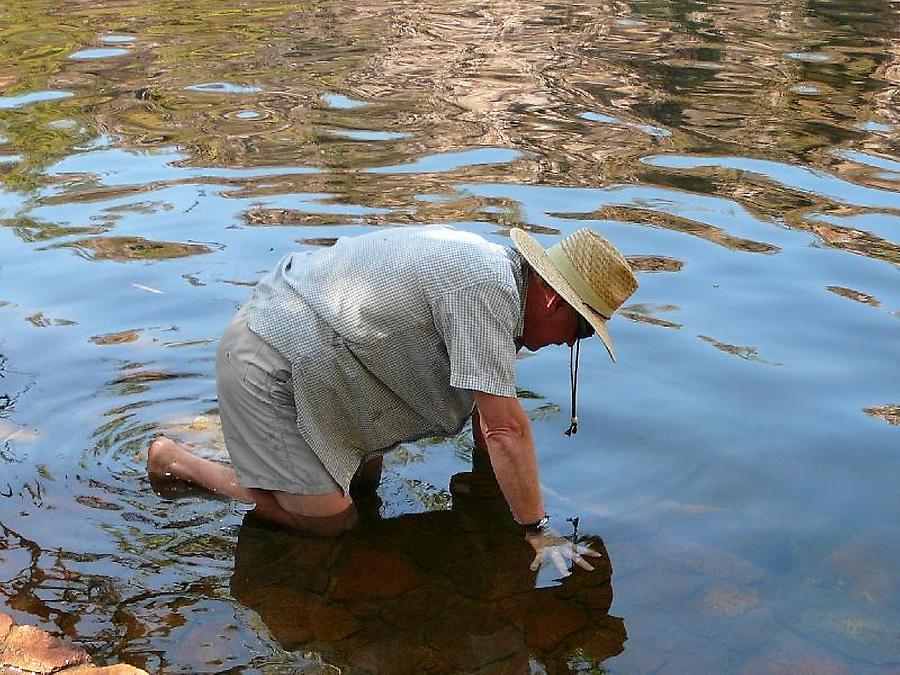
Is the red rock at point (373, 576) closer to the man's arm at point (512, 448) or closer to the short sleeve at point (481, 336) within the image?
the man's arm at point (512, 448)

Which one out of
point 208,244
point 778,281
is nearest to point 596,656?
point 778,281

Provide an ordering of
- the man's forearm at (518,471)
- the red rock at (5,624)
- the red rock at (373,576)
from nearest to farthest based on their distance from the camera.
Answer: the red rock at (5,624), the man's forearm at (518,471), the red rock at (373,576)

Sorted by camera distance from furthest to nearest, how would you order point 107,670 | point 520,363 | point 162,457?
1. point 520,363
2. point 162,457
3. point 107,670

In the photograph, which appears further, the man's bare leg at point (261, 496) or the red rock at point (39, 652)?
the man's bare leg at point (261, 496)

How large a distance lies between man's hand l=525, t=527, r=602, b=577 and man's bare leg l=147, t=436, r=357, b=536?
2.38 ft

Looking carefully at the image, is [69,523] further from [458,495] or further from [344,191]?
[344,191]

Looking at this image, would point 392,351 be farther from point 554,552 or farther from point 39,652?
point 39,652

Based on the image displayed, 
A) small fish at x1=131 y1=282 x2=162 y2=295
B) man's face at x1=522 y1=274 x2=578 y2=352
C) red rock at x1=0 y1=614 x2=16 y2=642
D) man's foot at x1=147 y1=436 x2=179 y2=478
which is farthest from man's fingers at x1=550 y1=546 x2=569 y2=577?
small fish at x1=131 y1=282 x2=162 y2=295

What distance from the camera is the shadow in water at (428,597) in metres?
3.89

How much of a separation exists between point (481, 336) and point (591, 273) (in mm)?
439

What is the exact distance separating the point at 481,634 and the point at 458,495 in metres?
0.94

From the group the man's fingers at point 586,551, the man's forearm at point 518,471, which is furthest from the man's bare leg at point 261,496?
the man's fingers at point 586,551

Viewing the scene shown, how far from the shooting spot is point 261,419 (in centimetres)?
430

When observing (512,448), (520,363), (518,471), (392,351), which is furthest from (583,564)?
(520,363)
